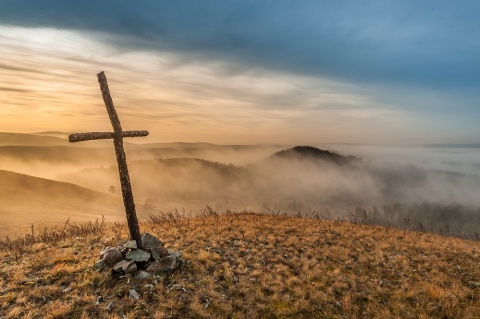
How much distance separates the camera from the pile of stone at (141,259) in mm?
11086

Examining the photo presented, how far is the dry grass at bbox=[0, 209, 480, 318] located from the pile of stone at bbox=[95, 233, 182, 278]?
1.27 ft

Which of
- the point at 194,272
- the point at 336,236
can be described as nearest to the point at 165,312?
the point at 194,272

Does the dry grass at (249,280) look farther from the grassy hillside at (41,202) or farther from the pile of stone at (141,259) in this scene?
the grassy hillside at (41,202)

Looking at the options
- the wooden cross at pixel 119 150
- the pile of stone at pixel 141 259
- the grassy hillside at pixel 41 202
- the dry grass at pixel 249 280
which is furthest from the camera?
the grassy hillside at pixel 41 202

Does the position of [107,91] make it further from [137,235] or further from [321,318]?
[321,318]

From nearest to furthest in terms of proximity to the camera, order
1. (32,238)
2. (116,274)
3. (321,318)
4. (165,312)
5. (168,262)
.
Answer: (165,312) → (321,318) → (116,274) → (168,262) → (32,238)

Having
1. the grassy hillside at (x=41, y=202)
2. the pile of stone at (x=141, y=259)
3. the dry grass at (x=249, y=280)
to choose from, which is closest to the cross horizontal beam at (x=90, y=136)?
the pile of stone at (x=141, y=259)

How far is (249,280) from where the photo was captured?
11.6m

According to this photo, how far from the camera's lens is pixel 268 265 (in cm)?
1322

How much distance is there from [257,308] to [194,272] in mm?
3161

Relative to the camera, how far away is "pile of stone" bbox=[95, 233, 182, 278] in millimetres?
11086

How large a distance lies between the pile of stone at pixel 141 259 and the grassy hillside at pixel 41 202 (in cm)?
3059

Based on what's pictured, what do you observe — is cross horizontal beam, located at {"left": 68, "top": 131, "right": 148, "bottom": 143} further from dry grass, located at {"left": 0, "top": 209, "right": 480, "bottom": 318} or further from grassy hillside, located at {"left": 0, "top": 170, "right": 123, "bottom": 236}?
grassy hillside, located at {"left": 0, "top": 170, "right": 123, "bottom": 236}

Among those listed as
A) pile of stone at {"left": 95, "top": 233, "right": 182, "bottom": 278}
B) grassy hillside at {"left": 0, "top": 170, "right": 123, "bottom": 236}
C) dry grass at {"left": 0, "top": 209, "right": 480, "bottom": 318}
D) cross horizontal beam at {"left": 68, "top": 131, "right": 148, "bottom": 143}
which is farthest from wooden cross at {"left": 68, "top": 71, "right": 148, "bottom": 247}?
grassy hillside at {"left": 0, "top": 170, "right": 123, "bottom": 236}
